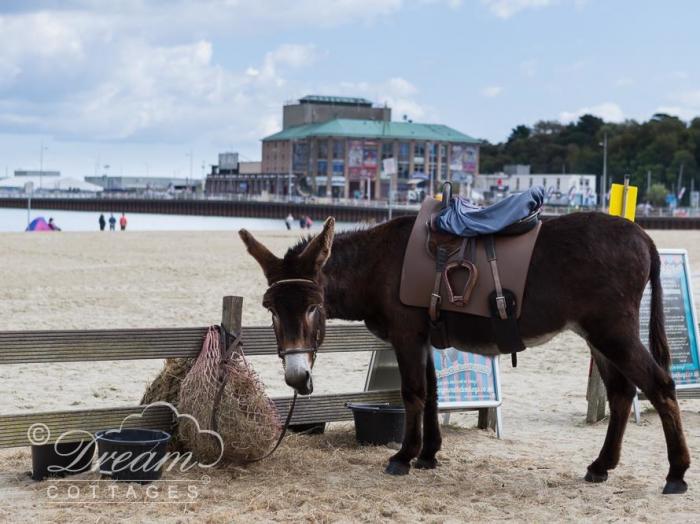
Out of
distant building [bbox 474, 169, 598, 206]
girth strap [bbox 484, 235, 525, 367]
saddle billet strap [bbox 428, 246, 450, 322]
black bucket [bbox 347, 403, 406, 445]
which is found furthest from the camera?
distant building [bbox 474, 169, 598, 206]

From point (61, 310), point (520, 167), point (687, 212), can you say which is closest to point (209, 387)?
point (61, 310)

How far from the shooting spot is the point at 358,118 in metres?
183

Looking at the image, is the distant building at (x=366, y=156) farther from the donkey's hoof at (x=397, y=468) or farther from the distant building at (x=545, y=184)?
the donkey's hoof at (x=397, y=468)

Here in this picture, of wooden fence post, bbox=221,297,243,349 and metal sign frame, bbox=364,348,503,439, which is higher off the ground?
wooden fence post, bbox=221,297,243,349

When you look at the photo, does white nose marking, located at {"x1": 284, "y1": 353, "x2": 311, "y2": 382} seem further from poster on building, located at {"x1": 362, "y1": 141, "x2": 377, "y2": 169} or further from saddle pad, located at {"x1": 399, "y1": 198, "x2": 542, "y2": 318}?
poster on building, located at {"x1": 362, "y1": 141, "x2": 377, "y2": 169}

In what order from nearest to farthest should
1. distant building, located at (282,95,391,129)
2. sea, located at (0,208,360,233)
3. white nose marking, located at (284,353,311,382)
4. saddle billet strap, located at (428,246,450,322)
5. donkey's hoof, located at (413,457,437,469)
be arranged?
white nose marking, located at (284,353,311,382), saddle billet strap, located at (428,246,450,322), donkey's hoof, located at (413,457,437,469), sea, located at (0,208,360,233), distant building, located at (282,95,391,129)

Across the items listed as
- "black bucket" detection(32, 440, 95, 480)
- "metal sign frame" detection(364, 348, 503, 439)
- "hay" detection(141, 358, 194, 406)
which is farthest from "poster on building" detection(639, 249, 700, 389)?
"black bucket" detection(32, 440, 95, 480)

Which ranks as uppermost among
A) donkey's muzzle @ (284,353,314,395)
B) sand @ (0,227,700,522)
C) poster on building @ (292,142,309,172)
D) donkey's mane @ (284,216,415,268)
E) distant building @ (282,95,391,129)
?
distant building @ (282,95,391,129)

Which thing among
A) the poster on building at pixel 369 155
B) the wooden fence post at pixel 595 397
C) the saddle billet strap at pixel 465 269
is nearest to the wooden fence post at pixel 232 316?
the saddle billet strap at pixel 465 269

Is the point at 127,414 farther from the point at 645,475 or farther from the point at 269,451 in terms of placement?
the point at 645,475

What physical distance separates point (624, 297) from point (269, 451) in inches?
102

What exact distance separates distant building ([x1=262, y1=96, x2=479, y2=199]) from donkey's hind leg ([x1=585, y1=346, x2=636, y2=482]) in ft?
484

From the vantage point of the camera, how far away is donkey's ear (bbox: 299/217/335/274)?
636cm

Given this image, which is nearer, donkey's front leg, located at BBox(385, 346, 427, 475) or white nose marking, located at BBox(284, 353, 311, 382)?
white nose marking, located at BBox(284, 353, 311, 382)
